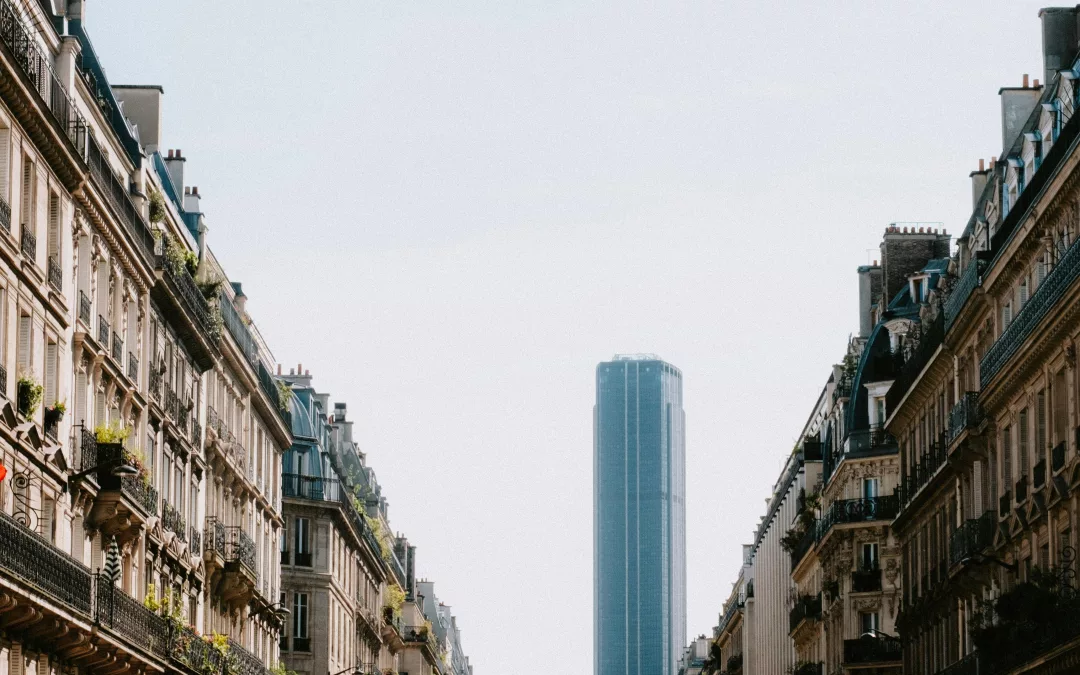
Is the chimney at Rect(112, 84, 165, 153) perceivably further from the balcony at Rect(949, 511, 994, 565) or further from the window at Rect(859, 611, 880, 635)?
the window at Rect(859, 611, 880, 635)

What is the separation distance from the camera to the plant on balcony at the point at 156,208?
169ft

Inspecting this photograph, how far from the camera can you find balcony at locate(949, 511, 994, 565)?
5000 cm

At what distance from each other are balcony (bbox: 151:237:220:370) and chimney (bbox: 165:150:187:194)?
4.30 m

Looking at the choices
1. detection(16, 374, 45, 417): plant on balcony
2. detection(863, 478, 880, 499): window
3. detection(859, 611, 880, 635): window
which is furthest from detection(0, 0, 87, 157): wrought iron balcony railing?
detection(859, 611, 880, 635): window

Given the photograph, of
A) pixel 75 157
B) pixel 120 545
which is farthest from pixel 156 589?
pixel 75 157

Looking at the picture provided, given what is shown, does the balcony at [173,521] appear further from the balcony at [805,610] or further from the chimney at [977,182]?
the balcony at [805,610]

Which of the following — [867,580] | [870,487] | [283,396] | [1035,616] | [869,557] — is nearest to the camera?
[1035,616]

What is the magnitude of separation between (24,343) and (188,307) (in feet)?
50.4

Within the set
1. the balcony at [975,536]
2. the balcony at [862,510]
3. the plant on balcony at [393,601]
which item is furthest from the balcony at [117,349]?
the plant on balcony at [393,601]

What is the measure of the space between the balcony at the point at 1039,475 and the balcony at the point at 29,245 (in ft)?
63.6

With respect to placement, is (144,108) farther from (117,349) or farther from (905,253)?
(905,253)

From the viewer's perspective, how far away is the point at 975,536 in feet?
167

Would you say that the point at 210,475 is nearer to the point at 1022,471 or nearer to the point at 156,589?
the point at 156,589

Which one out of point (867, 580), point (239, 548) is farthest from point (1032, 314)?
point (867, 580)
